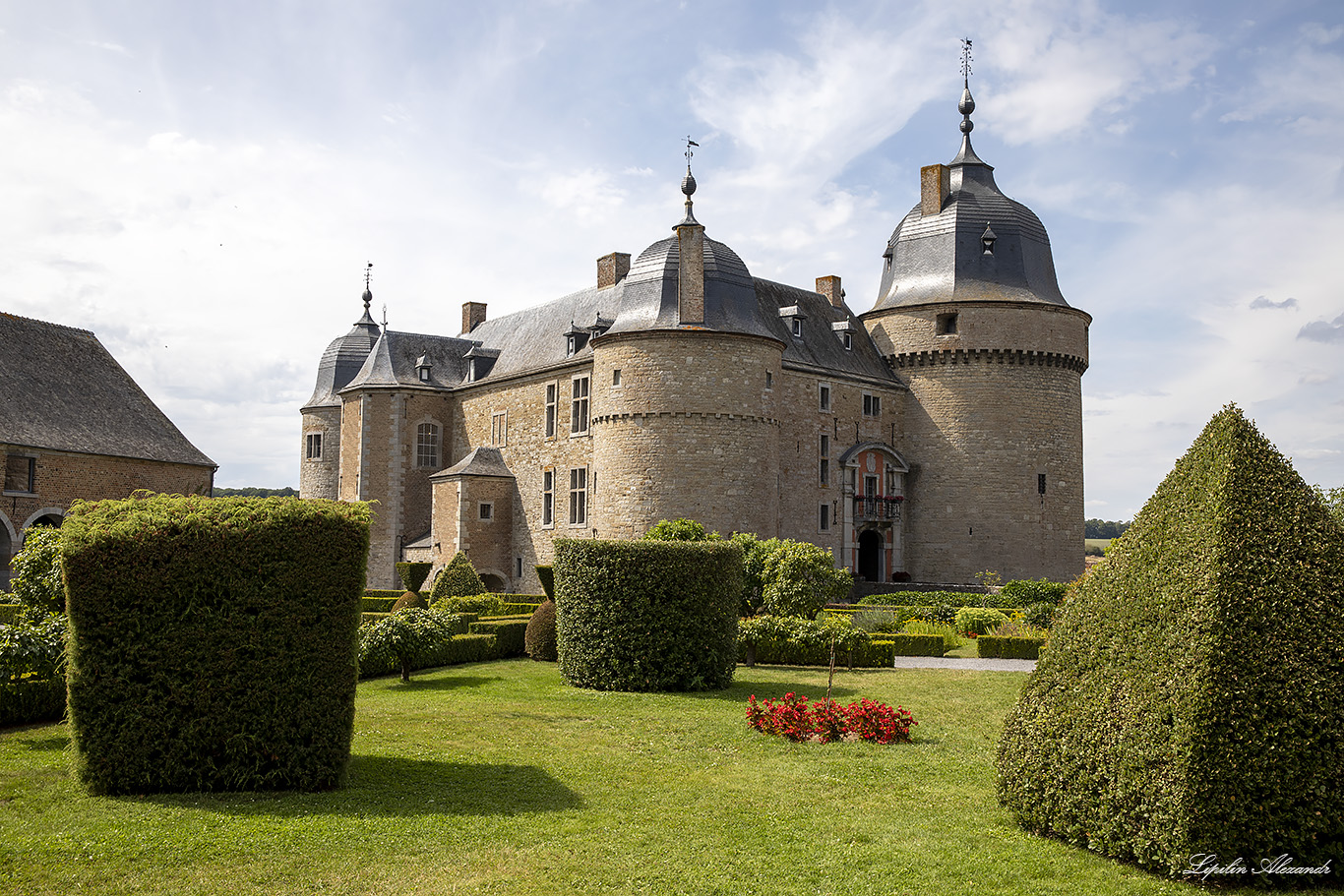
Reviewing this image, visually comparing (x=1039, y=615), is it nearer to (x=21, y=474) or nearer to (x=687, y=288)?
(x=687, y=288)

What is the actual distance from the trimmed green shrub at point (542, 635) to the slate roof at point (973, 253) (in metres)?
23.1

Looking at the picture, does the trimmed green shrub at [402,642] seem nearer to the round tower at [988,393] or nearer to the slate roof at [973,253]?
the round tower at [988,393]

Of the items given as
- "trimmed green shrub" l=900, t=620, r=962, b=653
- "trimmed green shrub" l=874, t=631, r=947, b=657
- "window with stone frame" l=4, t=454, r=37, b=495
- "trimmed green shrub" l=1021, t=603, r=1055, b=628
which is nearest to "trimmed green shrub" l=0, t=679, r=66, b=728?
"trimmed green shrub" l=874, t=631, r=947, b=657

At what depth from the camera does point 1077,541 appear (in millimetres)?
37250

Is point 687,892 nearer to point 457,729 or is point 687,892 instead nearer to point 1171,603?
point 1171,603

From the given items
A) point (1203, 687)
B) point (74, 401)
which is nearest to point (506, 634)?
point (1203, 687)

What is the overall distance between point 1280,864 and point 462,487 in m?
32.8

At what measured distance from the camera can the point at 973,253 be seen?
37250mm

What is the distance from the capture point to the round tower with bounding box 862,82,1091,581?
36.2 metres

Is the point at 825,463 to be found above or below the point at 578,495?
above

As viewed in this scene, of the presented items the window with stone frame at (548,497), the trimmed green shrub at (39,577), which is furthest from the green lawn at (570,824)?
the window with stone frame at (548,497)

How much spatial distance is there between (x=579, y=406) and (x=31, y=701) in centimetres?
2472

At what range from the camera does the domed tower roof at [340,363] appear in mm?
45906

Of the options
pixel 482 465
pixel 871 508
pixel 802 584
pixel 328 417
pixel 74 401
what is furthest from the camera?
pixel 328 417
